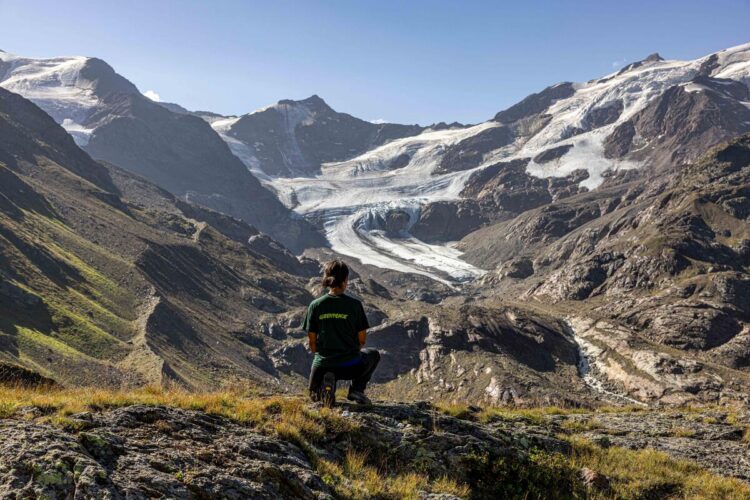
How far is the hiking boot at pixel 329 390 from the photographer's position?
39.5 ft

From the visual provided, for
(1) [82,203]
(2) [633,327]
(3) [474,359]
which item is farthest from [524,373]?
(1) [82,203]

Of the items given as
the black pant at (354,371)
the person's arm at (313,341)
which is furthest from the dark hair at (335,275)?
the black pant at (354,371)

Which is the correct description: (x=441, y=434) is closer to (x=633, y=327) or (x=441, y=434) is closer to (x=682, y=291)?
(x=633, y=327)

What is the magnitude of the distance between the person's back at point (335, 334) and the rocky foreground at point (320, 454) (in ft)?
2.58

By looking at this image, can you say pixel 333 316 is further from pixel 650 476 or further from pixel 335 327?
pixel 650 476

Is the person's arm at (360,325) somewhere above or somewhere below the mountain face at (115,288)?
above

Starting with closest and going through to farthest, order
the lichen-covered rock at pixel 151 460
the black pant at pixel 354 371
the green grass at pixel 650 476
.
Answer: the lichen-covered rock at pixel 151 460 → the green grass at pixel 650 476 → the black pant at pixel 354 371

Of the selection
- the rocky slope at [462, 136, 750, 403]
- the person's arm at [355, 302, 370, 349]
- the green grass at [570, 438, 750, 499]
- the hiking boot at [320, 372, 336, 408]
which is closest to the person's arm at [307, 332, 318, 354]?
the hiking boot at [320, 372, 336, 408]

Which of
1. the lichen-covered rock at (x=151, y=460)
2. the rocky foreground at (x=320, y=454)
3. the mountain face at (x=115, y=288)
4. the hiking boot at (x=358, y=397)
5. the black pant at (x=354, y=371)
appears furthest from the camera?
the mountain face at (x=115, y=288)

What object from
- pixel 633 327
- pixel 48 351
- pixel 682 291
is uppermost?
pixel 682 291

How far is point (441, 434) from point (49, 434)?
7.68 m

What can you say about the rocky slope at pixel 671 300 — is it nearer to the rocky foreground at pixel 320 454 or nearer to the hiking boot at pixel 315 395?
the rocky foreground at pixel 320 454

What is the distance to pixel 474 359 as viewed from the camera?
376 feet

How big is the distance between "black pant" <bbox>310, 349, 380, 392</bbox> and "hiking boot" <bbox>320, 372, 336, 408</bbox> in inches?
4.8
